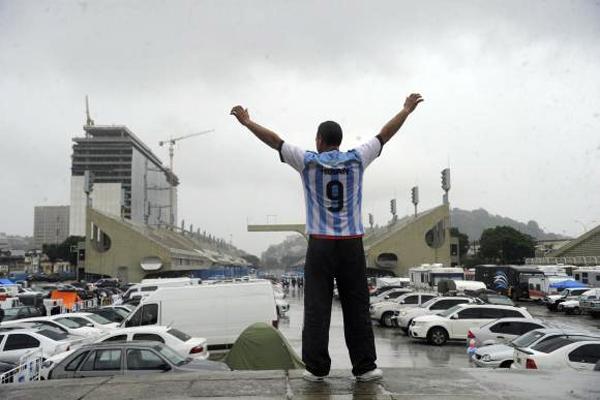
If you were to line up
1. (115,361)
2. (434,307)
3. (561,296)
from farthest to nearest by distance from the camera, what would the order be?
(561,296) → (434,307) → (115,361)

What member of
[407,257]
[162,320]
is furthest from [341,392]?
[407,257]

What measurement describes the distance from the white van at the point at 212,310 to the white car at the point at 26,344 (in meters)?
3.13

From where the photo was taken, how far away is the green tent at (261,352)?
509 inches

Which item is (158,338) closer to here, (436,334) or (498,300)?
(436,334)

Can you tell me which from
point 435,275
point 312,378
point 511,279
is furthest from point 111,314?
point 511,279

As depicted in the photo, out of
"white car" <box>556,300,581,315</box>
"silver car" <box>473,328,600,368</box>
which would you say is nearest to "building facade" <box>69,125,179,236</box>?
"white car" <box>556,300,581,315</box>

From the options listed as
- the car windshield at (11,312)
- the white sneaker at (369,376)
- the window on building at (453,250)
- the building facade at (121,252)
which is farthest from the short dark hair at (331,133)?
the window on building at (453,250)

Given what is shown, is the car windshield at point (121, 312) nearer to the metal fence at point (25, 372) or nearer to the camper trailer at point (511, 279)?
the metal fence at point (25, 372)

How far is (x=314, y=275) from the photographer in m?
5.27

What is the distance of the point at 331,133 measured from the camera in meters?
5.49

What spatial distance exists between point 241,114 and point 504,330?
645 inches

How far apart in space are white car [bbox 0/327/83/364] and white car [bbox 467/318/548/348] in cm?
1232

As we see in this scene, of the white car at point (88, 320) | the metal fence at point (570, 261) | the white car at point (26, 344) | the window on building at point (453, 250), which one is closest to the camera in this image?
the white car at point (26, 344)

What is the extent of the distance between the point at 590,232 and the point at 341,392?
295ft
